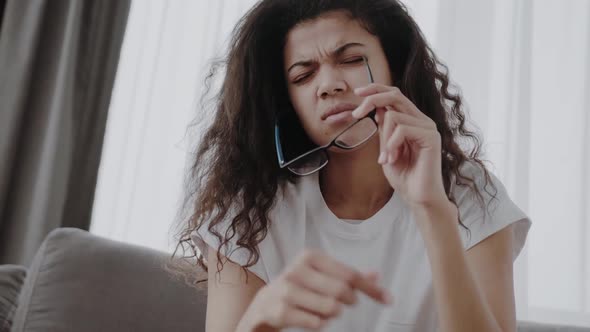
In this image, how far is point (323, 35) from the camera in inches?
43.2

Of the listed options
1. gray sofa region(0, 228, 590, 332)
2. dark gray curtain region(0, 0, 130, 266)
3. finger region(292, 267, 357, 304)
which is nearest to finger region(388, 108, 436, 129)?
finger region(292, 267, 357, 304)

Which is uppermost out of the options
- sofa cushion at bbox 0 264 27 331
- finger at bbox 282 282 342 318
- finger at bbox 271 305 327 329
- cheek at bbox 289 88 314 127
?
cheek at bbox 289 88 314 127

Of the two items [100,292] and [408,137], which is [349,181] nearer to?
[408,137]

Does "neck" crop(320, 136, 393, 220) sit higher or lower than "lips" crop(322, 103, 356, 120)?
lower

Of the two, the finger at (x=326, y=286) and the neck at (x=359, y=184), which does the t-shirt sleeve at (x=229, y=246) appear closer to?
the neck at (x=359, y=184)

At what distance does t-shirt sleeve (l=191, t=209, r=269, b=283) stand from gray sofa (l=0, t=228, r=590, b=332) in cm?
29

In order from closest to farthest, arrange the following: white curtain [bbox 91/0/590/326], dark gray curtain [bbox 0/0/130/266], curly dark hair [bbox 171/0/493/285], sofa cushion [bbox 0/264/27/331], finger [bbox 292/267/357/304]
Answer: finger [bbox 292/267/357/304] < curly dark hair [bbox 171/0/493/285] < sofa cushion [bbox 0/264/27/331] < white curtain [bbox 91/0/590/326] < dark gray curtain [bbox 0/0/130/266]

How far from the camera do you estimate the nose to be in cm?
104

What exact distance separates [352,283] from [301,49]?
0.67 m

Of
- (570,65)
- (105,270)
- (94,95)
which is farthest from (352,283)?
(94,95)

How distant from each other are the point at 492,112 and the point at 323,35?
3.21ft

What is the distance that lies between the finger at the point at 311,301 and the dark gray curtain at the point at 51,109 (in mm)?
1594

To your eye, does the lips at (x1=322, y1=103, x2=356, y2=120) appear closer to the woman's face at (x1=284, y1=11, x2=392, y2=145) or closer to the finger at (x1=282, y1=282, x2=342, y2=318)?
the woman's face at (x1=284, y1=11, x2=392, y2=145)

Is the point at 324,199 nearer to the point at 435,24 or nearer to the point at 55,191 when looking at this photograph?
the point at 435,24
